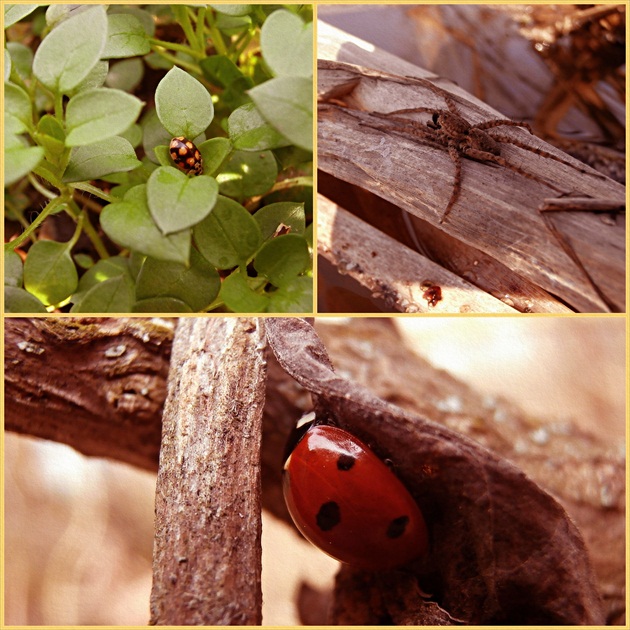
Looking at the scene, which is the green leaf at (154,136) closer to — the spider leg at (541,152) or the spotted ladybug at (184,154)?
the spotted ladybug at (184,154)

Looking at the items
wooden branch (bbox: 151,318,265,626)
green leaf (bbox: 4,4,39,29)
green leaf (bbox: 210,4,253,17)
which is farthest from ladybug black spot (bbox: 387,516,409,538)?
green leaf (bbox: 4,4,39,29)

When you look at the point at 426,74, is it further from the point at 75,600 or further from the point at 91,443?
the point at 75,600

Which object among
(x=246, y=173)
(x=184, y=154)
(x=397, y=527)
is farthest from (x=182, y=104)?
(x=397, y=527)

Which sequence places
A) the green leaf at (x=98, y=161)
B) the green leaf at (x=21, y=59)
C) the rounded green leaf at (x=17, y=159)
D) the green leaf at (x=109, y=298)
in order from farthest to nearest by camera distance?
the green leaf at (x=21, y=59) → the green leaf at (x=109, y=298) → the green leaf at (x=98, y=161) → the rounded green leaf at (x=17, y=159)

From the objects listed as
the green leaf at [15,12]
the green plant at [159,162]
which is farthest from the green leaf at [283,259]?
the green leaf at [15,12]

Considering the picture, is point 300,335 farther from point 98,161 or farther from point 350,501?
A: point 98,161
